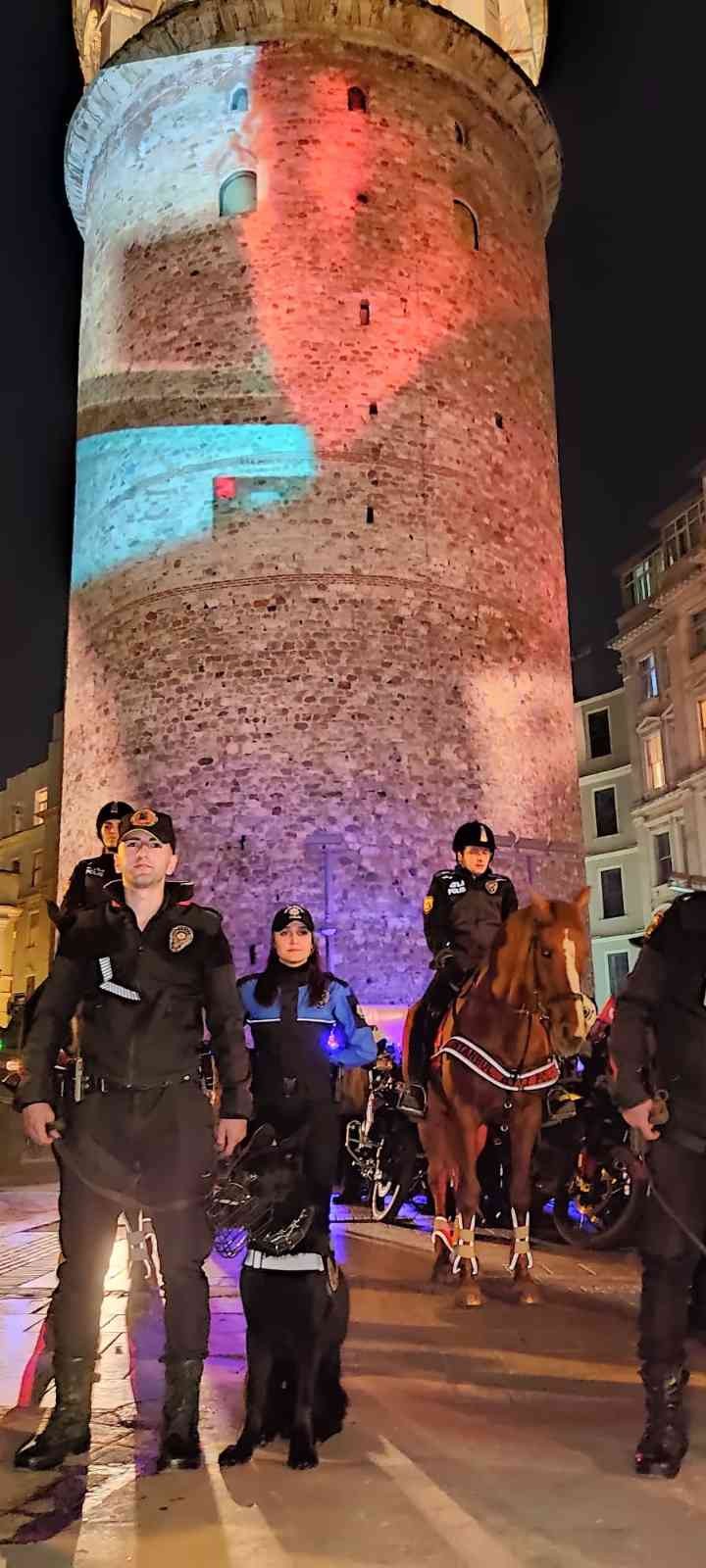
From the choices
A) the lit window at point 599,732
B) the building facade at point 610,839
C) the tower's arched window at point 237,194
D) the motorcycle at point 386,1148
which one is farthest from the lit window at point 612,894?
the motorcycle at point 386,1148

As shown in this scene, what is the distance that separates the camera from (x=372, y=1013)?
1315 cm

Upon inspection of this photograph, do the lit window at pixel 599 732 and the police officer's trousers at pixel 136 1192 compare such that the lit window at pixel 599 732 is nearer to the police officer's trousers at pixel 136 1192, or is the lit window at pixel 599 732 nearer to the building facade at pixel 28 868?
the building facade at pixel 28 868

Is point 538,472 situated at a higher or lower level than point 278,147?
lower

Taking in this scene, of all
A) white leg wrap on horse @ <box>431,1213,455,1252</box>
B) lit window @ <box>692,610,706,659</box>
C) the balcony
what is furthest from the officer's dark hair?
the balcony

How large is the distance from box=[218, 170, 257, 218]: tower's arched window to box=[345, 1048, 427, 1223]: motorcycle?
11.9m

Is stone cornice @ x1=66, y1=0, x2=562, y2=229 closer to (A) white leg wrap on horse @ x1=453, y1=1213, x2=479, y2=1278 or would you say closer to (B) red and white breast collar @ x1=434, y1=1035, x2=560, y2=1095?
(B) red and white breast collar @ x1=434, y1=1035, x2=560, y2=1095

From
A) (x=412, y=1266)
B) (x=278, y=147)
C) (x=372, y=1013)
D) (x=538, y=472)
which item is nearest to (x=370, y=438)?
(x=538, y=472)

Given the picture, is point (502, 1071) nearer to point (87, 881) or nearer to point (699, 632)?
point (87, 881)

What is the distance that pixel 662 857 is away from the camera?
2766 centimetres

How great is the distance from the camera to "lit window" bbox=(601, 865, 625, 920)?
29.5 meters

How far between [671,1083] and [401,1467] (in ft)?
4.03

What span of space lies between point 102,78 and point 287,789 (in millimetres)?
10959

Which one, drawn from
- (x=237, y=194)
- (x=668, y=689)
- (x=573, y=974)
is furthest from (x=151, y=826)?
(x=668, y=689)

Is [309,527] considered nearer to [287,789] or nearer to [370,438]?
[370,438]
